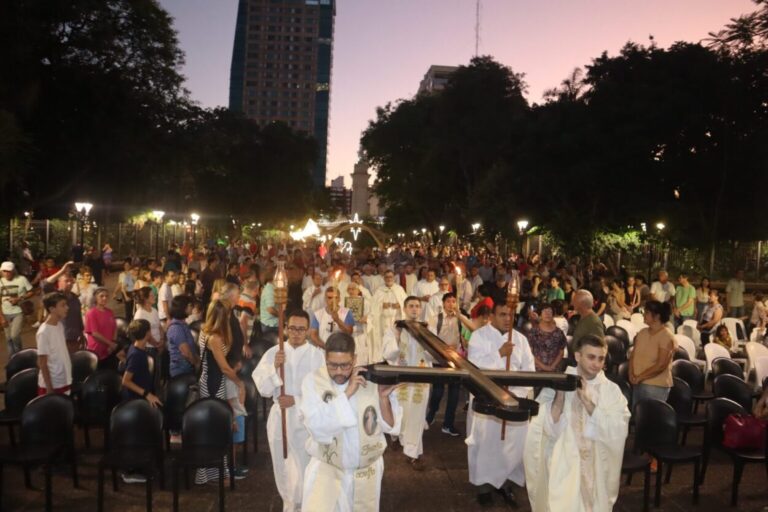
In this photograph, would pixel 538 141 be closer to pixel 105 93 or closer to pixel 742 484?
pixel 105 93

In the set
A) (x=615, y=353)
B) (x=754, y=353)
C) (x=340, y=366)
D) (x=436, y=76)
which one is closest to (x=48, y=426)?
(x=340, y=366)

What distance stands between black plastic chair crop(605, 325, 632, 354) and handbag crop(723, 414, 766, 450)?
430 cm

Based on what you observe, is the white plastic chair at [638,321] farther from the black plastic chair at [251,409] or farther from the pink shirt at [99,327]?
the pink shirt at [99,327]

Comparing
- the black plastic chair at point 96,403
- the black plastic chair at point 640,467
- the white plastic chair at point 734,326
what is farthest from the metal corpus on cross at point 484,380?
the white plastic chair at point 734,326

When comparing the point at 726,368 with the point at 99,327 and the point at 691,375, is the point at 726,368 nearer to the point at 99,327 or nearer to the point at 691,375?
the point at 691,375

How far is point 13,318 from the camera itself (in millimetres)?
9742

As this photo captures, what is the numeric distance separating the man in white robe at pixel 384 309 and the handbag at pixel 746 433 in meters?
5.29

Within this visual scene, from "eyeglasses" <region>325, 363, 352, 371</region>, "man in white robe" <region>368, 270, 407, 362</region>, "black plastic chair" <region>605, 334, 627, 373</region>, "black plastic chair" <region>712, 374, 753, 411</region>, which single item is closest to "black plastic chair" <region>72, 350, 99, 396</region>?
"man in white robe" <region>368, 270, 407, 362</region>

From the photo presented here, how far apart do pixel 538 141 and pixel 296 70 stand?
153m

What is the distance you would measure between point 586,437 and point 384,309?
242 inches

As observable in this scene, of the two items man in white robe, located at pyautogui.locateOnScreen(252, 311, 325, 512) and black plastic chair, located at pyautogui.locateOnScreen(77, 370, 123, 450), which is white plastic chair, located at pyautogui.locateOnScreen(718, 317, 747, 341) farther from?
black plastic chair, located at pyautogui.locateOnScreen(77, 370, 123, 450)

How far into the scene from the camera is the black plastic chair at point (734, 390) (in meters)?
7.73

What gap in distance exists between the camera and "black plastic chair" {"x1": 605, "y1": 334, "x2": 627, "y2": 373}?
10.0 meters

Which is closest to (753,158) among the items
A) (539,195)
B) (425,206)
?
(539,195)
